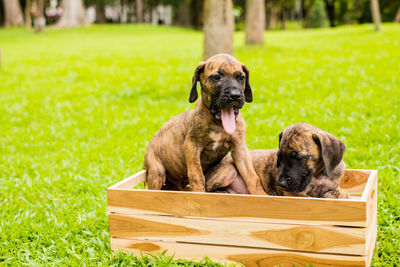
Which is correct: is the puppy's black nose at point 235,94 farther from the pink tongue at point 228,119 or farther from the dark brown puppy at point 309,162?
the dark brown puppy at point 309,162

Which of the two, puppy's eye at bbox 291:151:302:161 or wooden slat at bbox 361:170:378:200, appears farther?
puppy's eye at bbox 291:151:302:161

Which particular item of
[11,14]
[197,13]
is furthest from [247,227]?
[11,14]

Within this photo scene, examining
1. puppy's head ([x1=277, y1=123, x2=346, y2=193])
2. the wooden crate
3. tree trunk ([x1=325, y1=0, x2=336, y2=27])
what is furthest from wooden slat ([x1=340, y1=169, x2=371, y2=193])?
tree trunk ([x1=325, y1=0, x2=336, y2=27])

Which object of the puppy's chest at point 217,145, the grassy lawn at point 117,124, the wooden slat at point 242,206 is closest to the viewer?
the wooden slat at point 242,206

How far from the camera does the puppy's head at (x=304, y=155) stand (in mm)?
3854

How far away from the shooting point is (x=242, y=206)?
372 centimetres

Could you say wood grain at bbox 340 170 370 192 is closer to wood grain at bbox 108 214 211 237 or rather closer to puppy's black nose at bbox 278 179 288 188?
puppy's black nose at bbox 278 179 288 188

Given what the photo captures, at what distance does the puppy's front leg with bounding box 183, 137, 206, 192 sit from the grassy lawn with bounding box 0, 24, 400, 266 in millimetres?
743

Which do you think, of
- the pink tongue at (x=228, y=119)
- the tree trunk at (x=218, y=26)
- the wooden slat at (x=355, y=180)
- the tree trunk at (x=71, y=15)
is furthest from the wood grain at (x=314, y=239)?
the tree trunk at (x=71, y=15)

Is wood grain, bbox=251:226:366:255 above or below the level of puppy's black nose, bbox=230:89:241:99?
below

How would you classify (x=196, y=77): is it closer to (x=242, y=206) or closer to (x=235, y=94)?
(x=235, y=94)

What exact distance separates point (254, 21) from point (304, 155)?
17887 mm

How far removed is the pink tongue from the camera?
3.98 meters

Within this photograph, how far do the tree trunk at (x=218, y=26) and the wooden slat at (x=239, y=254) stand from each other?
7775mm
